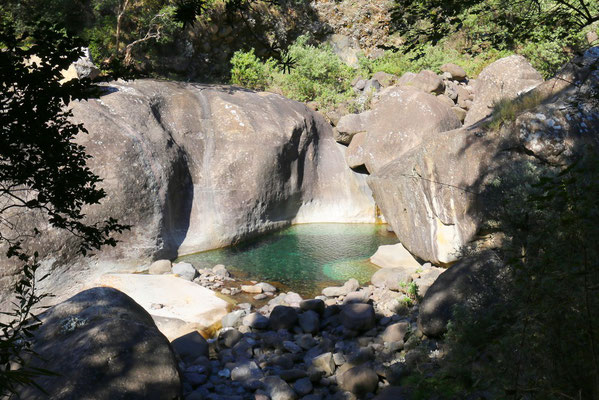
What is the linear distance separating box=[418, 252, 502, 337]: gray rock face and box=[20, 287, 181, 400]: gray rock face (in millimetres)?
2920

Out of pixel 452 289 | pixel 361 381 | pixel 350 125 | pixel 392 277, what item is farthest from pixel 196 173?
pixel 361 381

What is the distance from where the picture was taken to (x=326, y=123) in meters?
14.5

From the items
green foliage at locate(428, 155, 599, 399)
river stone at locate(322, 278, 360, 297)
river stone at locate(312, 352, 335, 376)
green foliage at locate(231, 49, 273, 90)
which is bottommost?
river stone at locate(322, 278, 360, 297)

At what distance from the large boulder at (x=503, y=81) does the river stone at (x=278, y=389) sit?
928 centimetres

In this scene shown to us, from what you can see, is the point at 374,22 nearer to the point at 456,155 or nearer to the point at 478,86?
the point at 478,86

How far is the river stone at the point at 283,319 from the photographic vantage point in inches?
280

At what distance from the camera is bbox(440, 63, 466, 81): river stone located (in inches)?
643

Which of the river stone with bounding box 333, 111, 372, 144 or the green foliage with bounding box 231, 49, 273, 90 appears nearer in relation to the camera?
the river stone with bounding box 333, 111, 372, 144

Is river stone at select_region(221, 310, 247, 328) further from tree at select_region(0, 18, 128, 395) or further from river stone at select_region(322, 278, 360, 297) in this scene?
tree at select_region(0, 18, 128, 395)

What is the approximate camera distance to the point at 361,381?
5.16 metres

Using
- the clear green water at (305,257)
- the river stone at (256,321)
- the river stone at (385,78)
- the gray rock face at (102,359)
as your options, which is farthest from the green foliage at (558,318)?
the river stone at (385,78)

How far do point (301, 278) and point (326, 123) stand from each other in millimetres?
6272

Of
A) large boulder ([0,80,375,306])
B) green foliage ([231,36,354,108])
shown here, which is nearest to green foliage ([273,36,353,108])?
green foliage ([231,36,354,108])

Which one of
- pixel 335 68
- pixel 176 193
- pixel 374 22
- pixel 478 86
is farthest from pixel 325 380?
pixel 374 22
